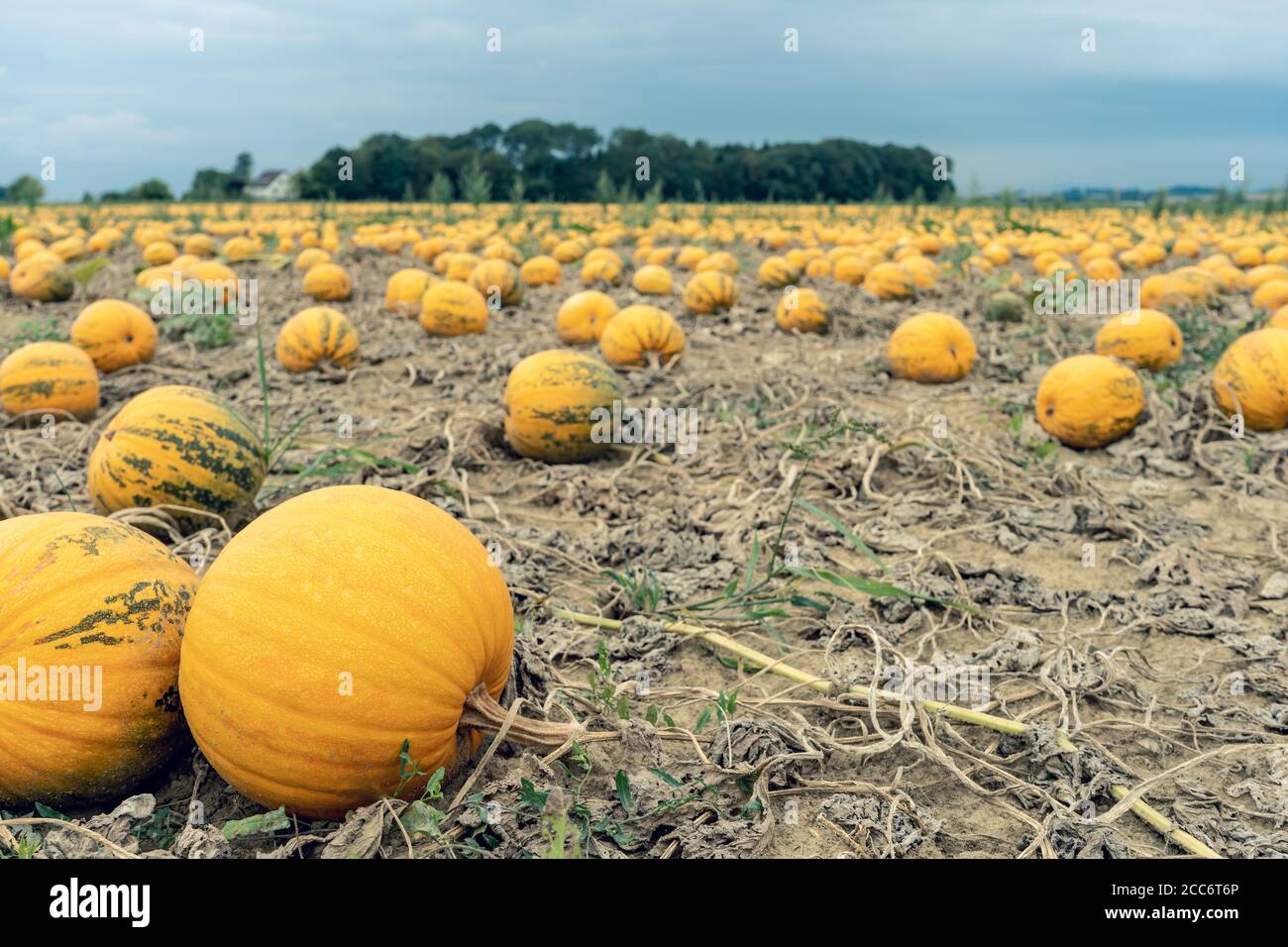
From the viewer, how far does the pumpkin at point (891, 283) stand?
1191cm

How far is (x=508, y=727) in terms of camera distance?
2.53m

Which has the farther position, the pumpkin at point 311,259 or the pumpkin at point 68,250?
the pumpkin at point 68,250

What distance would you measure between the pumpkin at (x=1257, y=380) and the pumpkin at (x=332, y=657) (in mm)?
5704

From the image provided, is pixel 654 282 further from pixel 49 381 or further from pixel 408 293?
pixel 49 381

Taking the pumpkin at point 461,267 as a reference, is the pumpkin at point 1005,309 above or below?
below

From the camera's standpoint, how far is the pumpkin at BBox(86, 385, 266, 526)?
13.6ft

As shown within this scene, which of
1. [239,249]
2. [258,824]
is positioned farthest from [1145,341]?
[239,249]

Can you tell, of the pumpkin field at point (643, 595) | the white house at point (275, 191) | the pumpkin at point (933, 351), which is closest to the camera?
the pumpkin field at point (643, 595)

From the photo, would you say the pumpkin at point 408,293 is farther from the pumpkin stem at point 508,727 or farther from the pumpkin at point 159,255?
the pumpkin stem at point 508,727

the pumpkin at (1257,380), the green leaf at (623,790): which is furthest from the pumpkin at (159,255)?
the green leaf at (623,790)

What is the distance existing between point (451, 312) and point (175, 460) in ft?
18.4

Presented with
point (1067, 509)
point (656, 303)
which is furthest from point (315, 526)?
point (656, 303)

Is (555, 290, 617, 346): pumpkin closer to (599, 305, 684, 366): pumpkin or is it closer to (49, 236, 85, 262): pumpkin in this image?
(599, 305, 684, 366): pumpkin
